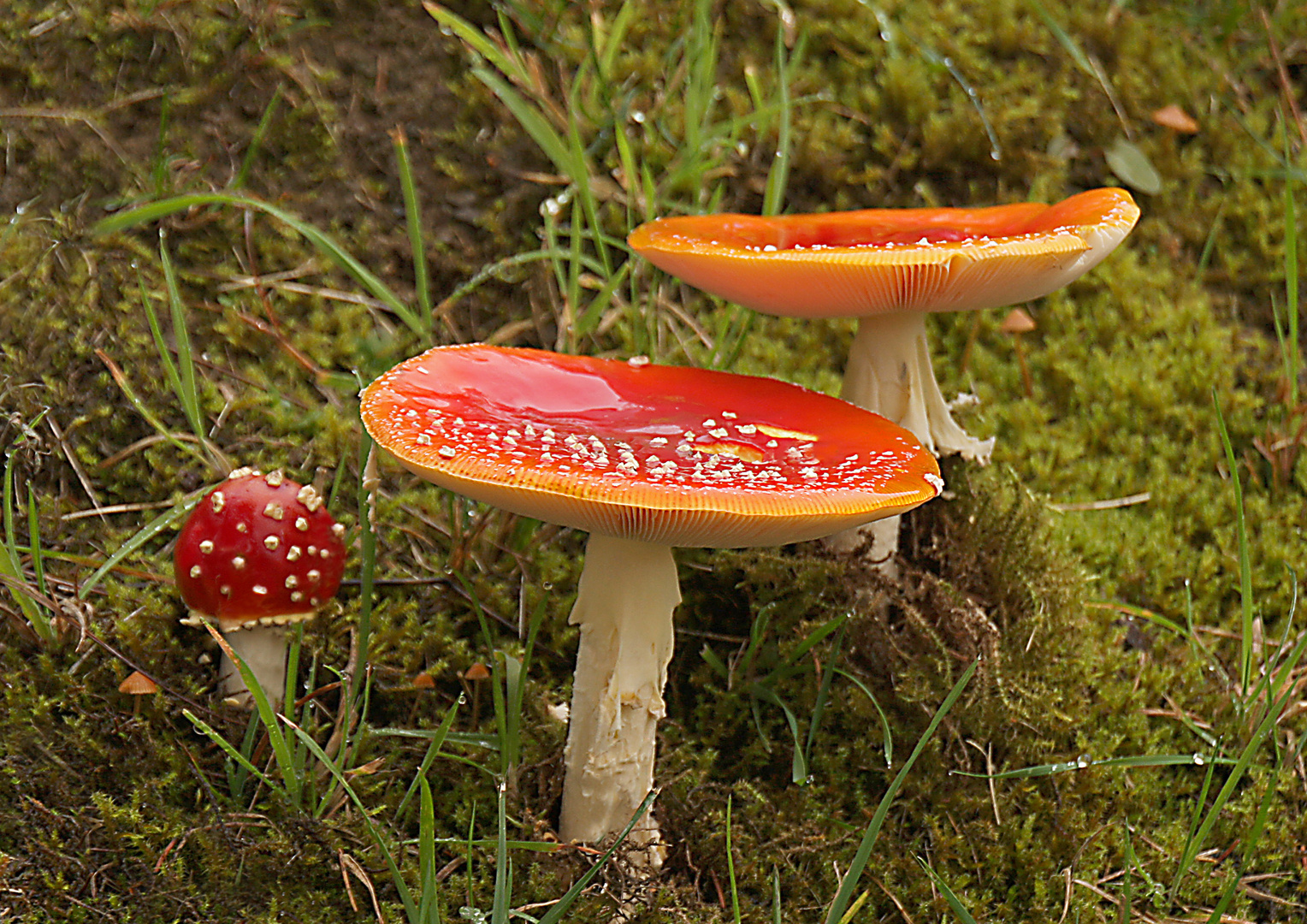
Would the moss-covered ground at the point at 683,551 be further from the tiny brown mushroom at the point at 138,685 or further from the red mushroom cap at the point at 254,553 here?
the red mushroom cap at the point at 254,553

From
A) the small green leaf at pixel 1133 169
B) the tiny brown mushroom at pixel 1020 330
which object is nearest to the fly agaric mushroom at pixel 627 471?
the tiny brown mushroom at pixel 1020 330

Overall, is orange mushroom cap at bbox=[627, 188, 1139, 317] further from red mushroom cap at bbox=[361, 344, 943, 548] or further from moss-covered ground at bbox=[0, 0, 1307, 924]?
moss-covered ground at bbox=[0, 0, 1307, 924]

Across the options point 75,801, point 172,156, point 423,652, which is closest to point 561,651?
point 423,652

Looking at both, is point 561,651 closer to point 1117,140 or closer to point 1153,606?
point 1153,606

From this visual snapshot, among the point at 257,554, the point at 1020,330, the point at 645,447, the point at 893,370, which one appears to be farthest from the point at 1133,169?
the point at 257,554

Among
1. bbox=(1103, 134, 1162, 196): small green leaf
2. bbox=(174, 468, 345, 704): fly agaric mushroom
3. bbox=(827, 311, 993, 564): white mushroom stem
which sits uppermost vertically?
bbox=(1103, 134, 1162, 196): small green leaf

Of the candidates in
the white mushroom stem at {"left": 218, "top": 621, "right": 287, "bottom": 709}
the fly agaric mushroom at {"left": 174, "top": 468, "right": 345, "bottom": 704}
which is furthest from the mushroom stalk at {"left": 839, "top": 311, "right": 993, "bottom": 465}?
the white mushroom stem at {"left": 218, "top": 621, "right": 287, "bottom": 709}
